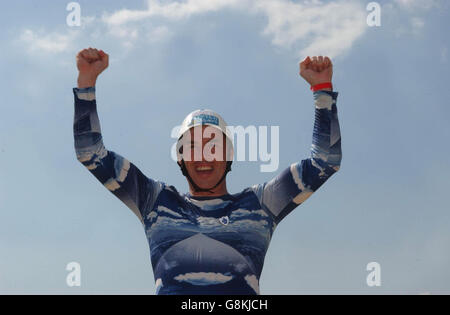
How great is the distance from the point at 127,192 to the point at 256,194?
1.41 metres

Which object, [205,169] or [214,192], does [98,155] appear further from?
[214,192]

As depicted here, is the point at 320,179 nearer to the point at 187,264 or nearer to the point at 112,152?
the point at 187,264

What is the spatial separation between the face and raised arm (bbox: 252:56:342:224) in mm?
495

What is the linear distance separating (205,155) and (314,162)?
1209 millimetres

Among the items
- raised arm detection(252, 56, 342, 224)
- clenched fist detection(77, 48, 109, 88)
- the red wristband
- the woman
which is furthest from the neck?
clenched fist detection(77, 48, 109, 88)

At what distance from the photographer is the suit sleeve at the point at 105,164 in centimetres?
743

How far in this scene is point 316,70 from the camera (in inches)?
302

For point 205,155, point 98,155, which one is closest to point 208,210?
point 205,155

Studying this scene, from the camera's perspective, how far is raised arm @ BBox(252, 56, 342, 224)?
7492 mm

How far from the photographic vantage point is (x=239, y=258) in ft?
23.7

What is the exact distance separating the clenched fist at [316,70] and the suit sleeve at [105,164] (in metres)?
2.02

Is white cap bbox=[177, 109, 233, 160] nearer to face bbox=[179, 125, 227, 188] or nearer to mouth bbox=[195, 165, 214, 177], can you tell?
face bbox=[179, 125, 227, 188]

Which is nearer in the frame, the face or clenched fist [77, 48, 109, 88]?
clenched fist [77, 48, 109, 88]

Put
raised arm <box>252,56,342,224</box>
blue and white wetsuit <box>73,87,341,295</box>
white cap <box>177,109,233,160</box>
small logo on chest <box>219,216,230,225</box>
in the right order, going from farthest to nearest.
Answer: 1. white cap <box>177,109,233,160</box>
2. raised arm <box>252,56,342,224</box>
3. small logo on chest <box>219,216,230,225</box>
4. blue and white wetsuit <box>73,87,341,295</box>
